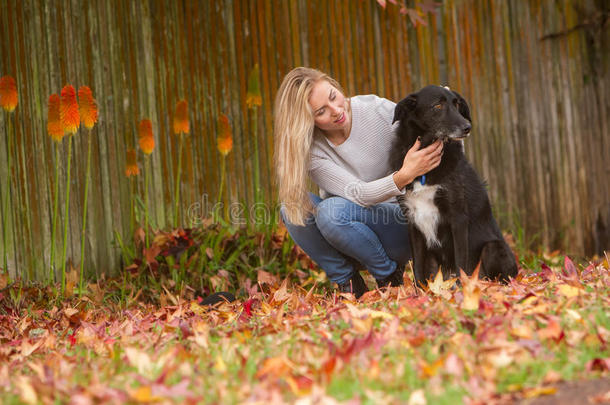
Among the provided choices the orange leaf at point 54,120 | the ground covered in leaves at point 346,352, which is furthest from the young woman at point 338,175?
the orange leaf at point 54,120

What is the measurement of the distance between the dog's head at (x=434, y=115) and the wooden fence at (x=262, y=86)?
59.2 inches

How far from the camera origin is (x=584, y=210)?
5781 mm

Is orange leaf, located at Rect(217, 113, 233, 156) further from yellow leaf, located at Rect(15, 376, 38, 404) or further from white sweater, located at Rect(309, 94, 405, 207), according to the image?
yellow leaf, located at Rect(15, 376, 38, 404)

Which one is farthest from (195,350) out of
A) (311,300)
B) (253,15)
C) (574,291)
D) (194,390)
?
(253,15)

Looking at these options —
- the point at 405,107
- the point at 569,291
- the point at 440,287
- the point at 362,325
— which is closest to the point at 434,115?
the point at 405,107

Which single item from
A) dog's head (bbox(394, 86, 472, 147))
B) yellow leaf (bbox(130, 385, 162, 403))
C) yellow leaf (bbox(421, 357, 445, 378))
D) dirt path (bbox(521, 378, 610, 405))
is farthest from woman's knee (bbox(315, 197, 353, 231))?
yellow leaf (bbox(130, 385, 162, 403))

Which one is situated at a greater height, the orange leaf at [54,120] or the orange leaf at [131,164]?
the orange leaf at [54,120]

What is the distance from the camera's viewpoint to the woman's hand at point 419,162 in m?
2.87

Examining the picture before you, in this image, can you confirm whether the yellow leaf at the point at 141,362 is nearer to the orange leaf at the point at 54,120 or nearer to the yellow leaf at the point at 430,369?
the yellow leaf at the point at 430,369

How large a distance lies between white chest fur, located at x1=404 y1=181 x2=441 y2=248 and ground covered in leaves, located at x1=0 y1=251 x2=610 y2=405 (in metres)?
0.34

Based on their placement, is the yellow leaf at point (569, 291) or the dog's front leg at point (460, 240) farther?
the dog's front leg at point (460, 240)

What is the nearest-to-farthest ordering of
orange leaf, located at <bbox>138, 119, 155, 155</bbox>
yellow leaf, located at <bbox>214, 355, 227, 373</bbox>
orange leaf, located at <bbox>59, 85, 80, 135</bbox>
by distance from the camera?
yellow leaf, located at <bbox>214, 355, 227, 373</bbox> → orange leaf, located at <bbox>59, 85, 80, 135</bbox> → orange leaf, located at <bbox>138, 119, 155, 155</bbox>

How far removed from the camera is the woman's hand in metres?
2.87

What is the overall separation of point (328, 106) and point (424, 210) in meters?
0.70
